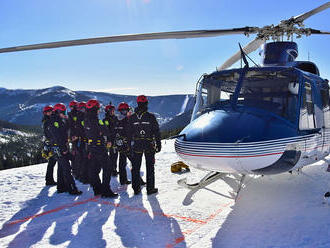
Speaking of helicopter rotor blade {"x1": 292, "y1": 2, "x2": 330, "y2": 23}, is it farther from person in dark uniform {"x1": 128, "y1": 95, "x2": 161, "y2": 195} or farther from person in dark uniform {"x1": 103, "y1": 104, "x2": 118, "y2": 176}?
person in dark uniform {"x1": 103, "y1": 104, "x2": 118, "y2": 176}

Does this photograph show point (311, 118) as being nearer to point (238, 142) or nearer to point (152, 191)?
point (238, 142)

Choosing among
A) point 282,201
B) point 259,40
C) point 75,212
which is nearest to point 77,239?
point 75,212

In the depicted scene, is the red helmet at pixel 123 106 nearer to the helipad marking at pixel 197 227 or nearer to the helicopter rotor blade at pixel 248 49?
the helicopter rotor blade at pixel 248 49

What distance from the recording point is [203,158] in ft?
14.3

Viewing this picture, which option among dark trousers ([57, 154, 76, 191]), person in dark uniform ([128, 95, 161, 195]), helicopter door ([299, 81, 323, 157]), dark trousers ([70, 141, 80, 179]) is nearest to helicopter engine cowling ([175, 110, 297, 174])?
helicopter door ([299, 81, 323, 157])

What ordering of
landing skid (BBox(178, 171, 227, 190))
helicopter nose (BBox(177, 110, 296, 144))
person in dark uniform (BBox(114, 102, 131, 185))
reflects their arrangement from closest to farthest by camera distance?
helicopter nose (BBox(177, 110, 296, 144))
landing skid (BBox(178, 171, 227, 190))
person in dark uniform (BBox(114, 102, 131, 185))

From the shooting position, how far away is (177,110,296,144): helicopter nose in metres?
4.19

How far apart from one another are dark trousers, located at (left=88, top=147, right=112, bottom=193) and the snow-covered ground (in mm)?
272

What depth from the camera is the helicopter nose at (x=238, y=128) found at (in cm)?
419

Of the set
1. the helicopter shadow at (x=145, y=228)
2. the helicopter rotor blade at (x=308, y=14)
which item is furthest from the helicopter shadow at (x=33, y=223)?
the helicopter rotor blade at (x=308, y=14)

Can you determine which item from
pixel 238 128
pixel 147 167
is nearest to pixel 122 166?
pixel 147 167

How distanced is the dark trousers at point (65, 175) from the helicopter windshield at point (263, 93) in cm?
325

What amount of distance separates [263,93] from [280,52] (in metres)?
2.41

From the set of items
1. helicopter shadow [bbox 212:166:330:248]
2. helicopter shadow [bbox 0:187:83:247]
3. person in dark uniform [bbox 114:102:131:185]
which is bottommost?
helicopter shadow [bbox 0:187:83:247]
